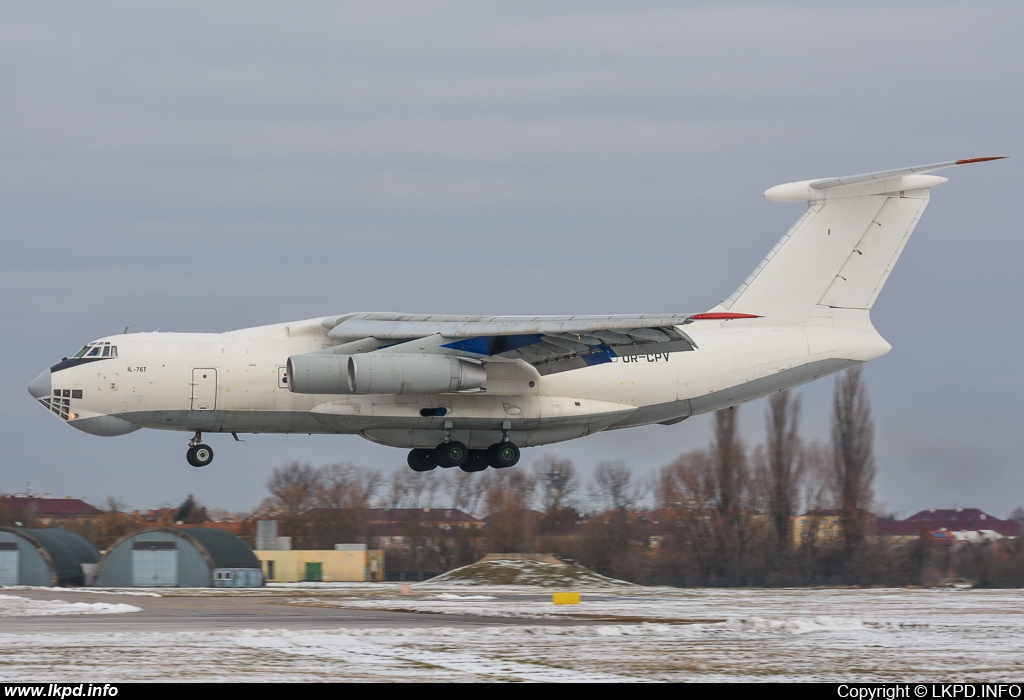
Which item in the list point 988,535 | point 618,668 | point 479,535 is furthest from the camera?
point 479,535

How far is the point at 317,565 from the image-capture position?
36.3 metres

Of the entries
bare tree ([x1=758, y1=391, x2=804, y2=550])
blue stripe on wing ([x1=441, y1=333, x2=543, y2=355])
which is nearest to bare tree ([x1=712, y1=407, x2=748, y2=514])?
bare tree ([x1=758, y1=391, x2=804, y2=550])

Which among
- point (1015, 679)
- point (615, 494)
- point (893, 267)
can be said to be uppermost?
point (893, 267)

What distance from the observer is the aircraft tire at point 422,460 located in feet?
A: 69.5

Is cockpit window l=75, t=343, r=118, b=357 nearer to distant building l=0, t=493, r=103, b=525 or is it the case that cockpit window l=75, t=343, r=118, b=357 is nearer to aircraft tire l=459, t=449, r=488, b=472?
aircraft tire l=459, t=449, r=488, b=472

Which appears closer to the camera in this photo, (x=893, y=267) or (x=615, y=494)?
(x=893, y=267)

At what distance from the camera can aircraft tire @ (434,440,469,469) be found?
20.7 meters

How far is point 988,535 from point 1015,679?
24.2m

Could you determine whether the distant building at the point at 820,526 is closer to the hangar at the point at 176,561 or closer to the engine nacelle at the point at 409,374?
the hangar at the point at 176,561

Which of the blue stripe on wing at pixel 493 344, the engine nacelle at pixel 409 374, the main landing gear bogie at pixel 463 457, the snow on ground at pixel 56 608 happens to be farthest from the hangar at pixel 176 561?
the engine nacelle at pixel 409 374

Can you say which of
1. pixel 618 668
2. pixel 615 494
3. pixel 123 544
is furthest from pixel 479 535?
pixel 618 668

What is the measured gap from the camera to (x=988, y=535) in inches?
1374

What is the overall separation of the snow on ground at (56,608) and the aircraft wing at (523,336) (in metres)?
5.90
